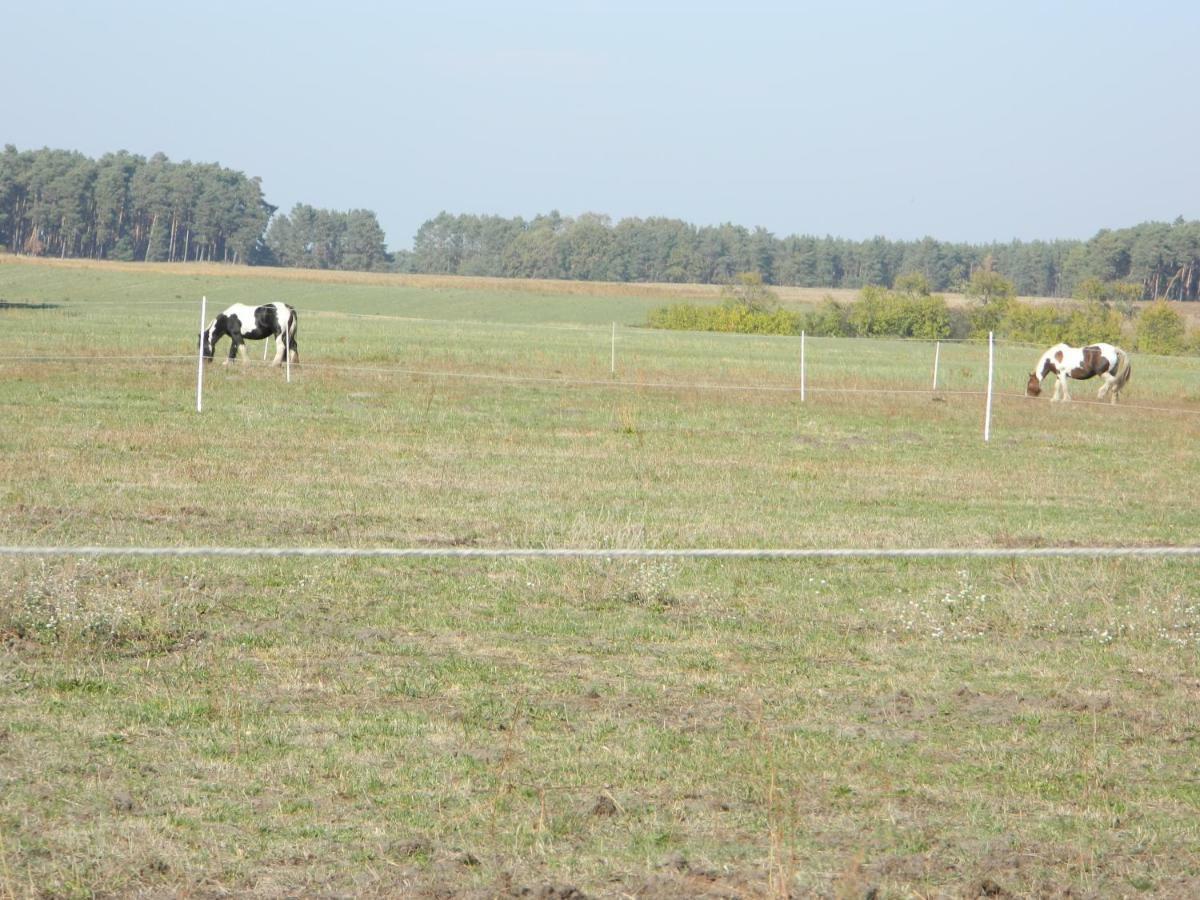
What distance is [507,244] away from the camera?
509 feet

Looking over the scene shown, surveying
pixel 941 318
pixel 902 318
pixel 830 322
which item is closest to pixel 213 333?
pixel 830 322

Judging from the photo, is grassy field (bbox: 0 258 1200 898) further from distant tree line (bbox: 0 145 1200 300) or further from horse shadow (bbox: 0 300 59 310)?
distant tree line (bbox: 0 145 1200 300)

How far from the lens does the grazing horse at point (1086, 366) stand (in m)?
31.4

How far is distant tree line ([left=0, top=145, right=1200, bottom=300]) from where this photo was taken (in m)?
121

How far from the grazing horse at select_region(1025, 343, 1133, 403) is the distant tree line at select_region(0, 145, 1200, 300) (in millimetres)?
90577

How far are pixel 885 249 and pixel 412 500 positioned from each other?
14070cm

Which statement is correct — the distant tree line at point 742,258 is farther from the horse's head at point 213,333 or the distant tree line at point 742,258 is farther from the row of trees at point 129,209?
the horse's head at point 213,333

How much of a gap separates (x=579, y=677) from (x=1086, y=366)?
86.6 ft

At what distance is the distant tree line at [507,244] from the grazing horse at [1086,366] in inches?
3566

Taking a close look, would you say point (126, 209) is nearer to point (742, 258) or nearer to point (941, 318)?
point (742, 258)

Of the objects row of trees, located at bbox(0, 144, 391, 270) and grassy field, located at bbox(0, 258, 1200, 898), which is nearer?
grassy field, located at bbox(0, 258, 1200, 898)

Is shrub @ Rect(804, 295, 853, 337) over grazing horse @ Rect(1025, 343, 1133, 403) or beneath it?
over

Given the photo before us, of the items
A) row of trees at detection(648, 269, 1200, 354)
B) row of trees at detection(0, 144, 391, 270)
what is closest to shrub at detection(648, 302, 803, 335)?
row of trees at detection(648, 269, 1200, 354)

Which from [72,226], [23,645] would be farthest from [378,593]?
[72,226]
